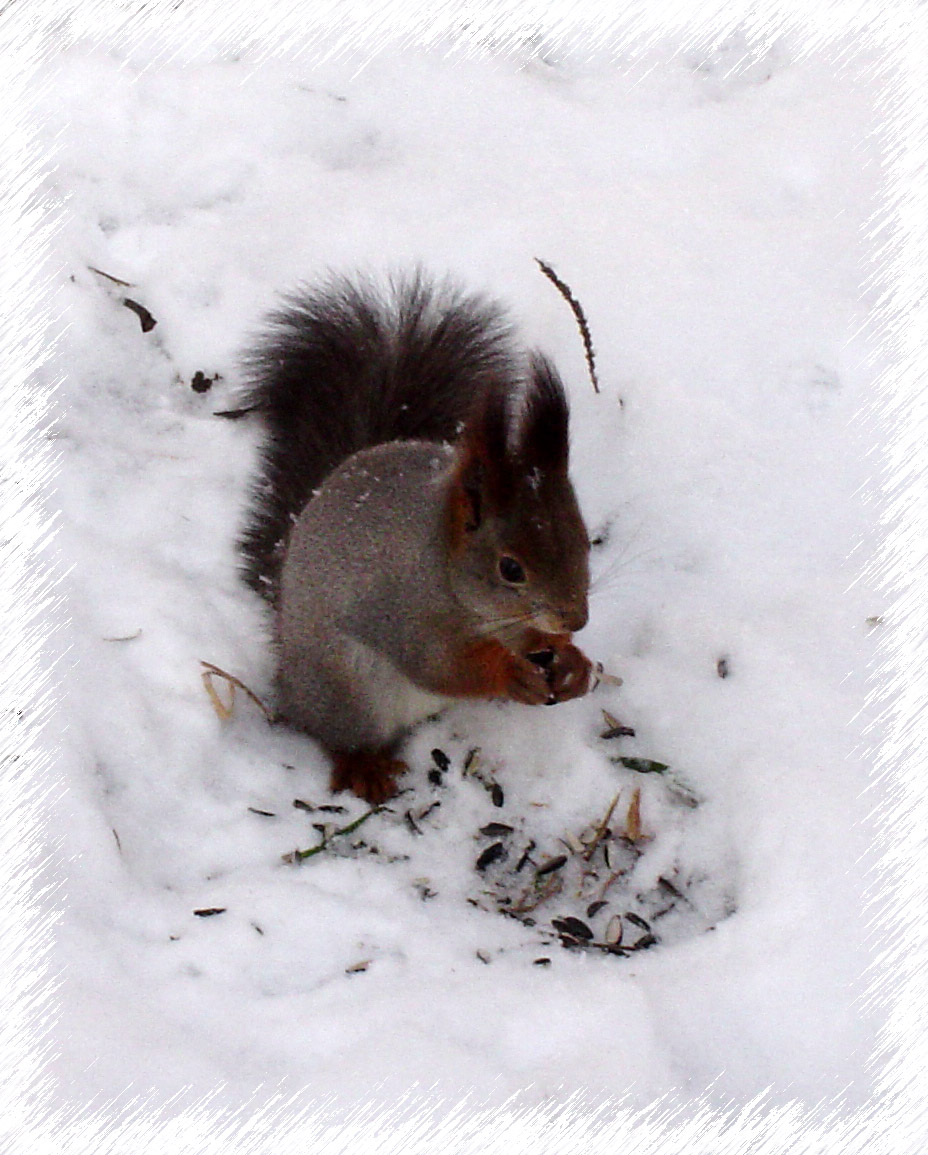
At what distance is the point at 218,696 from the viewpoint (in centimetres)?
198

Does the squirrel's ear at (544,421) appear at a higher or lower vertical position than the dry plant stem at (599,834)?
higher

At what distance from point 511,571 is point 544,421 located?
0.25 m

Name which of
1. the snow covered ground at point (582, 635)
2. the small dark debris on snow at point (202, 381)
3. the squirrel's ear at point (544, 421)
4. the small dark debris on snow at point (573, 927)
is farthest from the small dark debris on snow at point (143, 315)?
the small dark debris on snow at point (573, 927)

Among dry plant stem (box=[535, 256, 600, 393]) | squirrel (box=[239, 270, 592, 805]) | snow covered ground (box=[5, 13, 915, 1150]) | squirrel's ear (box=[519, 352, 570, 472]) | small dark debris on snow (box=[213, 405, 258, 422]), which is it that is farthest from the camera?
small dark debris on snow (box=[213, 405, 258, 422])

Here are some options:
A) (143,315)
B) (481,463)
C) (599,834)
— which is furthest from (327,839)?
(143,315)

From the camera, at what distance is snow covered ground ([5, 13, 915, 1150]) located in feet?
4.75

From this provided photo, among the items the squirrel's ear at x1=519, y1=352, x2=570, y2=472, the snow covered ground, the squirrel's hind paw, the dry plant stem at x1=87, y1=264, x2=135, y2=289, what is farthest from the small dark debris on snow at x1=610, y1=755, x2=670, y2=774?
the dry plant stem at x1=87, y1=264, x2=135, y2=289

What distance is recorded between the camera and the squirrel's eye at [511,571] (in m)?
1.74

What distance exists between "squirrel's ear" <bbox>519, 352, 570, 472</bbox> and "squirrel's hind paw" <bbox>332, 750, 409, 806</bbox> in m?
0.64

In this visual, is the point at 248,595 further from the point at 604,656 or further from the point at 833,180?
the point at 833,180

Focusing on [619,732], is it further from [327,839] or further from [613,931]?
[327,839]

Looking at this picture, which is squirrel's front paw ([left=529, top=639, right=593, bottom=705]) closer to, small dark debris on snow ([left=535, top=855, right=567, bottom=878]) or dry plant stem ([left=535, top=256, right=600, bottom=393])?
small dark debris on snow ([left=535, top=855, right=567, bottom=878])

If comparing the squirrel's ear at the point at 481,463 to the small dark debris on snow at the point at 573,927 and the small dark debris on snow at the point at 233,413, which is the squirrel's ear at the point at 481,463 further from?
the small dark debris on snow at the point at 233,413

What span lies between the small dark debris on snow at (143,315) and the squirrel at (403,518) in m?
0.34
